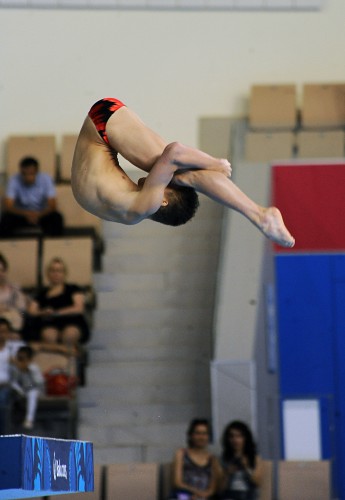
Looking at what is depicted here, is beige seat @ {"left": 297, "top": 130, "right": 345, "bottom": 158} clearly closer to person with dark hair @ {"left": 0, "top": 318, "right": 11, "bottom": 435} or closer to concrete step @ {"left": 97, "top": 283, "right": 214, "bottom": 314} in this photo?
concrete step @ {"left": 97, "top": 283, "right": 214, "bottom": 314}

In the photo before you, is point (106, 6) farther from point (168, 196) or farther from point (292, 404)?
point (168, 196)

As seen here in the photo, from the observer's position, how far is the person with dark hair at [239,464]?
801cm

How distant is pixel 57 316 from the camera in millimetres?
9062

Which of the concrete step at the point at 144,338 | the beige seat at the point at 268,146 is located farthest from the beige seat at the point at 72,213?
the beige seat at the point at 268,146

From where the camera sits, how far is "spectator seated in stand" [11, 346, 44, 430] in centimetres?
840

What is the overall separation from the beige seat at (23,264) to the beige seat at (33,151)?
124 cm

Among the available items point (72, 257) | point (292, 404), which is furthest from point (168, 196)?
point (72, 257)

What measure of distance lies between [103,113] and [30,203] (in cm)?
506

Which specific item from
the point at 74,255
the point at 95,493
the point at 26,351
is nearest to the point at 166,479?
the point at 95,493

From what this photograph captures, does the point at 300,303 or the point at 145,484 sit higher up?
the point at 300,303

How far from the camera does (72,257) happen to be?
9.89 m

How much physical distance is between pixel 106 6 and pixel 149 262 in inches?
108

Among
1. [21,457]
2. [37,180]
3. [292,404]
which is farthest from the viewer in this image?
[37,180]

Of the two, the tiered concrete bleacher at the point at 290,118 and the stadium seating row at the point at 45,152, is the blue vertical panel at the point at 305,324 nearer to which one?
the tiered concrete bleacher at the point at 290,118
